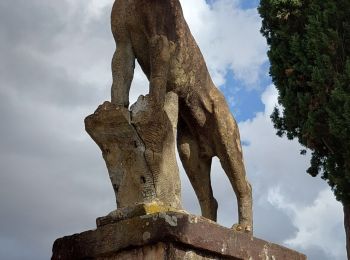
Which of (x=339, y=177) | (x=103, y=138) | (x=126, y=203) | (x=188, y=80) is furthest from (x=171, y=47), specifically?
(x=339, y=177)

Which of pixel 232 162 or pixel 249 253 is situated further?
pixel 232 162

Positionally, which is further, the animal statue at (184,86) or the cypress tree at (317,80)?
the cypress tree at (317,80)

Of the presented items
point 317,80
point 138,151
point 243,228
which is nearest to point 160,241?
point 138,151

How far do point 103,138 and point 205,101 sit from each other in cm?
109

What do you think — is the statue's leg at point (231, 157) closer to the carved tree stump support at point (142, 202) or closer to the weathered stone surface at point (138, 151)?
the carved tree stump support at point (142, 202)

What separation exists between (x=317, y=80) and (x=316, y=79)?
1.3 inches

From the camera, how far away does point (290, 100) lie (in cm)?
1562

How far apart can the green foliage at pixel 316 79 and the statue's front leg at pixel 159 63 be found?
8913 millimetres

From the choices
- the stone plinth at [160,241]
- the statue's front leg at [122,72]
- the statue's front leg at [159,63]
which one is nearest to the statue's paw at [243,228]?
the stone plinth at [160,241]

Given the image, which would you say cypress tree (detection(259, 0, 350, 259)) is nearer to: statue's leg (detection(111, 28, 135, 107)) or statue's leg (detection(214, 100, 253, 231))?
statue's leg (detection(214, 100, 253, 231))

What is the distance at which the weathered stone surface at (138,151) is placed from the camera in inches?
204

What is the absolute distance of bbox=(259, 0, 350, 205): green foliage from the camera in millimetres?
14297

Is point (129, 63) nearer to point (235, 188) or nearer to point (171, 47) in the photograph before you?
point (171, 47)

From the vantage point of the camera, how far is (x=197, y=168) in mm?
6156
